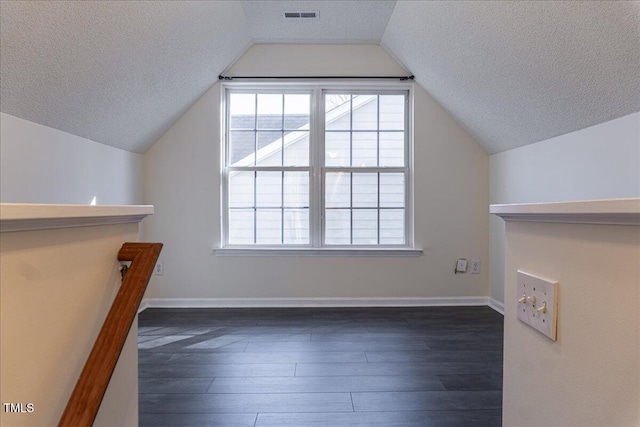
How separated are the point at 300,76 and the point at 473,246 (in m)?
2.35

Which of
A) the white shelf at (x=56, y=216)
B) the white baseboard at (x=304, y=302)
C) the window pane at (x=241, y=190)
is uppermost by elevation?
the window pane at (x=241, y=190)

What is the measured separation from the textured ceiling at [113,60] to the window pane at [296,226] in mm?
1426

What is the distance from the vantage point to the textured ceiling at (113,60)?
1.66 meters

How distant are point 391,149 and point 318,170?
30.2 inches

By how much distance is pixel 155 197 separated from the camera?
345cm

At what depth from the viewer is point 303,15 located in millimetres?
2947

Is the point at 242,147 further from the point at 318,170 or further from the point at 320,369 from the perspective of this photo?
the point at 320,369

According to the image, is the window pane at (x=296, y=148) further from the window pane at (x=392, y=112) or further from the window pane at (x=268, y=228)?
the window pane at (x=392, y=112)

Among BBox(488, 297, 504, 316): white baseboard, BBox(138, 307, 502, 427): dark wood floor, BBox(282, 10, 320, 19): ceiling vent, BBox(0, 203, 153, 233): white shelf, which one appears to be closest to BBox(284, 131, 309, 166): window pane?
BBox(282, 10, 320, 19): ceiling vent

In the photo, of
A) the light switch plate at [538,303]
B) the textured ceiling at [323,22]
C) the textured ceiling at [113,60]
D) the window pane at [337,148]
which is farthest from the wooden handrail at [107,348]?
the window pane at [337,148]

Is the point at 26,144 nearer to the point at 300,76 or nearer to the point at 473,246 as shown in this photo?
the point at 300,76

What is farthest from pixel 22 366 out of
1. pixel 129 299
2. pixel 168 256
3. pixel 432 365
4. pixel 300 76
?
pixel 300 76

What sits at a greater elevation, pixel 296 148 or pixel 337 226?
pixel 296 148

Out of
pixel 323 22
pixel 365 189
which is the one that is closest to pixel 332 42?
pixel 323 22
